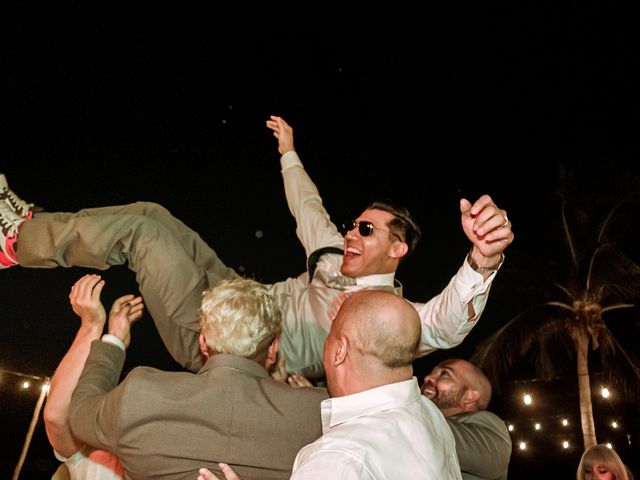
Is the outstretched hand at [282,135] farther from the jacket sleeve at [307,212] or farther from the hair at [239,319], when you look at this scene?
the hair at [239,319]

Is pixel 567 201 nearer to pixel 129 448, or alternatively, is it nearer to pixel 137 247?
pixel 137 247

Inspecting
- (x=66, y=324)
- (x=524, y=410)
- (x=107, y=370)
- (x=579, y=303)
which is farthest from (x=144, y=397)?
(x=524, y=410)

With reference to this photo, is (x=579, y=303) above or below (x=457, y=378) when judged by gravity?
above

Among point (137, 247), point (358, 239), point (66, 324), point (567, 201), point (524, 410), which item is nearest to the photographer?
point (137, 247)

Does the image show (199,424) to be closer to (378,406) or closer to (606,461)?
(378,406)

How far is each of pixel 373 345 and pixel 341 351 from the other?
0.12m

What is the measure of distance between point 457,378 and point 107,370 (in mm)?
1836

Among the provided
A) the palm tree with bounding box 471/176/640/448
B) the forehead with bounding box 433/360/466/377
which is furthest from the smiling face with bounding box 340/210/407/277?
the palm tree with bounding box 471/176/640/448

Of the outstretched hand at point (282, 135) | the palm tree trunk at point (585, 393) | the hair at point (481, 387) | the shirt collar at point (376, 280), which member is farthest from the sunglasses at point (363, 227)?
the palm tree trunk at point (585, 393)

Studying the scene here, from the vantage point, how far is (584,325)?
14.8m

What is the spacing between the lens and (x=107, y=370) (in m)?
2.30

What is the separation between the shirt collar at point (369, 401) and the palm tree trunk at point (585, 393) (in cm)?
1372

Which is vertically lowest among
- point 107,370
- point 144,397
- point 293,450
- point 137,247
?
point 293,450

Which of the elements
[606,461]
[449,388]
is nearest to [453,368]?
[449,388]
